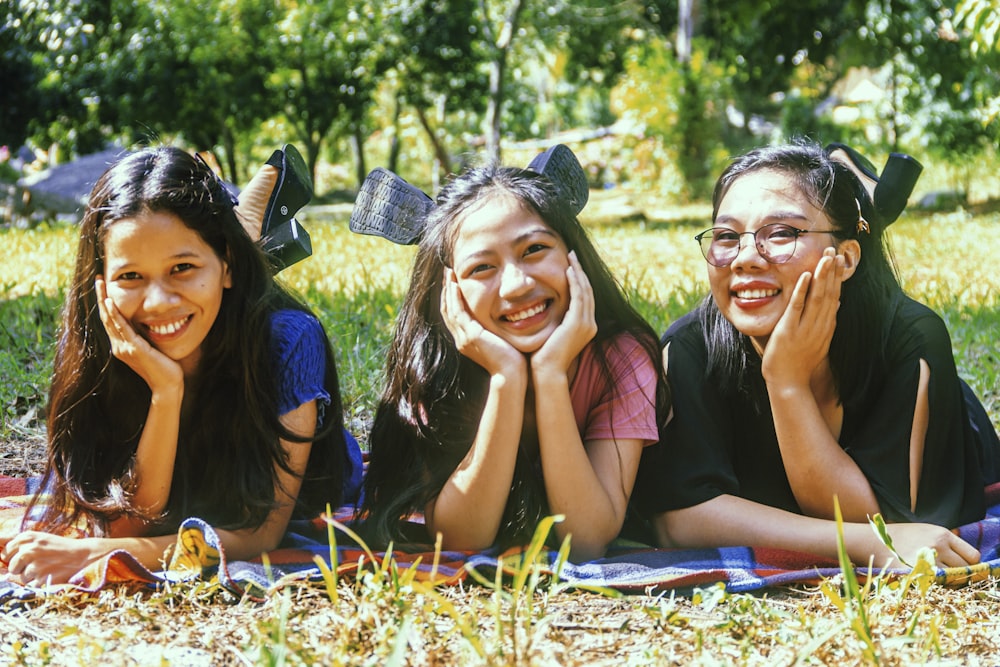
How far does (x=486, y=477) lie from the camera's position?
8.65 ft

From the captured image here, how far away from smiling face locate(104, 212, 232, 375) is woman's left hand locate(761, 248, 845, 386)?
1422 millimetres

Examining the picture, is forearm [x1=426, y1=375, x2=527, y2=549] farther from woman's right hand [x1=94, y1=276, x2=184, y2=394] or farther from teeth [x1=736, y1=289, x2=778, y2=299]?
woman's right hand [x1=94, y1=276, x2=184, y2=394]

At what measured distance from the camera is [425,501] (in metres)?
2.79

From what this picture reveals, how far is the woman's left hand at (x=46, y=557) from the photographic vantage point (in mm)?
2607

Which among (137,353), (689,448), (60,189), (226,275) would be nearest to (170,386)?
(137,353)

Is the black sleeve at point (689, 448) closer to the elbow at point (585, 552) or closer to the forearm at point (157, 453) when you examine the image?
the elbow at point (585, 552)

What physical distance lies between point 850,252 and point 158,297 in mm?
1750

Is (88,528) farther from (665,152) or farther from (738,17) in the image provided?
(665,152)

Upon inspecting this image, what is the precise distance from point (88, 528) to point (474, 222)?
1299 millimetres

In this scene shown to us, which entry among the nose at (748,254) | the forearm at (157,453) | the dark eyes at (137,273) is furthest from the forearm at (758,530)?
the dark eyes at (137,273)

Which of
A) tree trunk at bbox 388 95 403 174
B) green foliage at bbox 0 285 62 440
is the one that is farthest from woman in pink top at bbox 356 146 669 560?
tree trunk at bbox 388 95 403 174

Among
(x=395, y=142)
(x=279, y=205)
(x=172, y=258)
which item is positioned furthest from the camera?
(x=395, y=142)

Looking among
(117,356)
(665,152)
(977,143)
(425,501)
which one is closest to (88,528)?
(117,356)

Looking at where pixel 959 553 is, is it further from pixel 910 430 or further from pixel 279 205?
pixel 279 205
